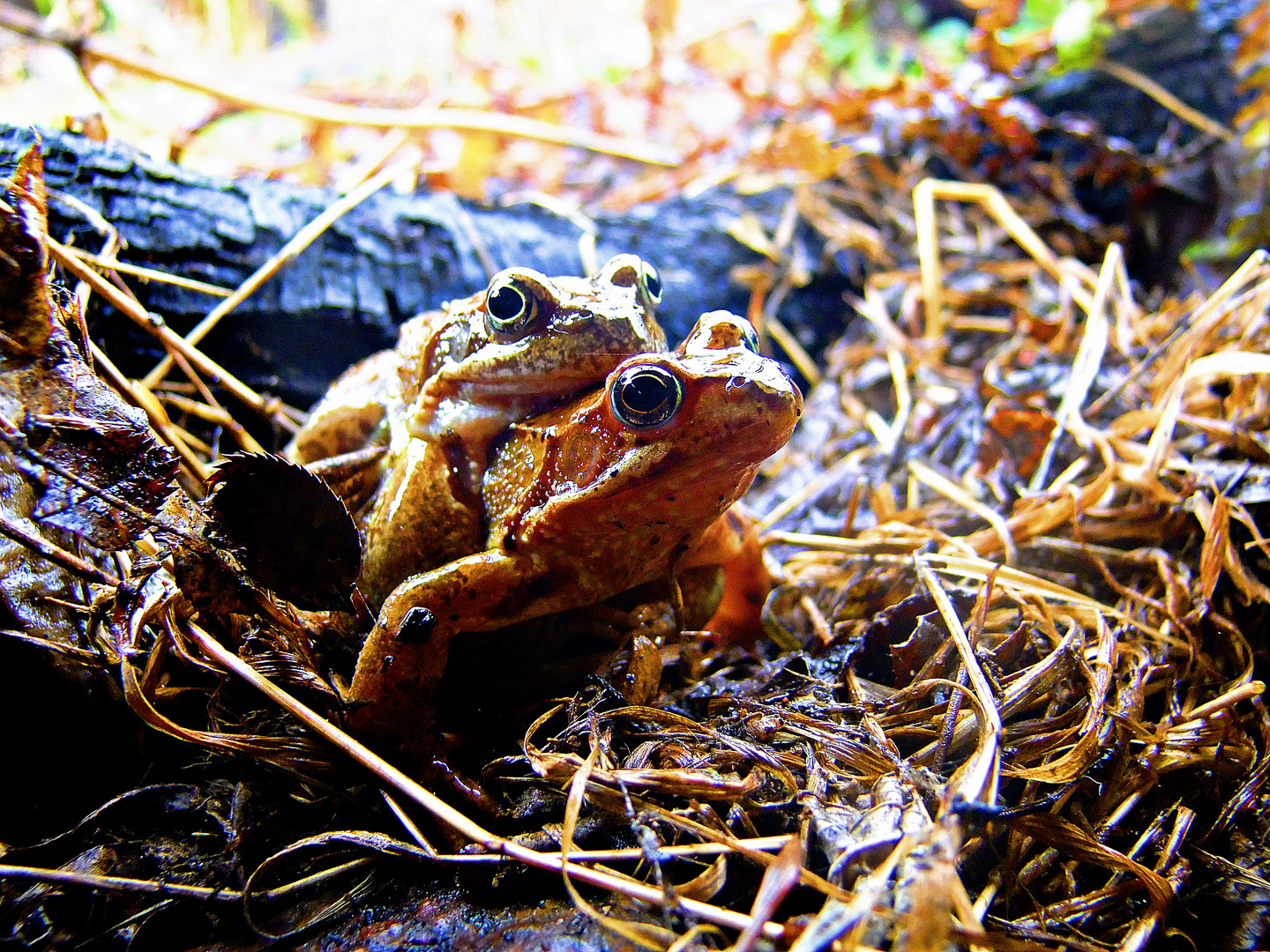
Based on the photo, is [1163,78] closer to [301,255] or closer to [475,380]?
[475,380]

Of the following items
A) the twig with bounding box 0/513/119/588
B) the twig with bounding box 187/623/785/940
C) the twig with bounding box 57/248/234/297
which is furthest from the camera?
the twig with bounding box 57/248/234/297

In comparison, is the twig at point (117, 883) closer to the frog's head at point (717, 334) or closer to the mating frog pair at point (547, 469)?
the mating frog pair at point (547, 469)

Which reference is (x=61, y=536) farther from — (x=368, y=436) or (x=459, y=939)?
(x=459, y=939)

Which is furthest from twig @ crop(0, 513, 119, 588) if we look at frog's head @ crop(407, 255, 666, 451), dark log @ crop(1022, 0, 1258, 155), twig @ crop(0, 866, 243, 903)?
dark log @ crop(1022, 0, 1258, 155)

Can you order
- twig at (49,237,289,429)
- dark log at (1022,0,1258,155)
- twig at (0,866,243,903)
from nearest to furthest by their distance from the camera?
twig at (0,866,243,903), twig at (49,237,289,429), dark log at (1022,0,1258,155)

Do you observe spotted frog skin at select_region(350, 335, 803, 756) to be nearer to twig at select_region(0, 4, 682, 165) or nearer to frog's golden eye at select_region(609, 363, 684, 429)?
frog's golden eye at select_region(609, 363, 684, 429)

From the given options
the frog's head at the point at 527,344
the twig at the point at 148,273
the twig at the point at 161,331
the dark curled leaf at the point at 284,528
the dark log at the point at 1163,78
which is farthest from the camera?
the dark log at the point at 1163,78

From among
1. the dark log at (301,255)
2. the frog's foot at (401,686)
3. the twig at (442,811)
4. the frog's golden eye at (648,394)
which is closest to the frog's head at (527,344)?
the frog's golden eye at (648,394)
